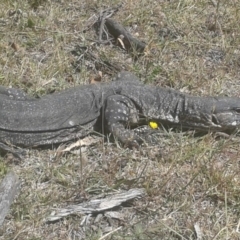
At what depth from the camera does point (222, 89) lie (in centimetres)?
787

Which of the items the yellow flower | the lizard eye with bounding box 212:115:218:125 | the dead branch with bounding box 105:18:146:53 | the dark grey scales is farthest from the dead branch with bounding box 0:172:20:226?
the dead branch with bounding box 105:18:146:53

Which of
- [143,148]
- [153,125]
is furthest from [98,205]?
[153,125]

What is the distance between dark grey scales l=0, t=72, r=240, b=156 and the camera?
22.2 feet

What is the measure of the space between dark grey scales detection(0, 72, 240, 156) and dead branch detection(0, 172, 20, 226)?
67 centimetres

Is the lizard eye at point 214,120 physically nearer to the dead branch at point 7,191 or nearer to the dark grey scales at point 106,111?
the dark grey scales at point 106,111

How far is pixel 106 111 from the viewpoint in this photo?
7125 mm

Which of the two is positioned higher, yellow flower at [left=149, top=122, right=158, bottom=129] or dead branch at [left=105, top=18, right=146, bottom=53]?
dead branch at [left=105, top=18, right=146, bottom=53]

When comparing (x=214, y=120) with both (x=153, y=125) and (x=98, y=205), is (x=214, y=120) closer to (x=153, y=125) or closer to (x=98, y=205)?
(x=153, y=125)

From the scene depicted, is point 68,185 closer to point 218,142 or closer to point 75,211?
point 75,211

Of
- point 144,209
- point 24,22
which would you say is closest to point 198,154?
point 144,209

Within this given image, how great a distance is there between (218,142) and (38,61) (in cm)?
239

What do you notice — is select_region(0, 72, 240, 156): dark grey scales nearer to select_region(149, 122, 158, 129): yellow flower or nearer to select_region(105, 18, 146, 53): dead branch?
select_region(149, 122, 158, 129): yellow flower

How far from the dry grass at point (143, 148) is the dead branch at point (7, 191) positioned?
0.11m

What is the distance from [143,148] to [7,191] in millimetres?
1608
